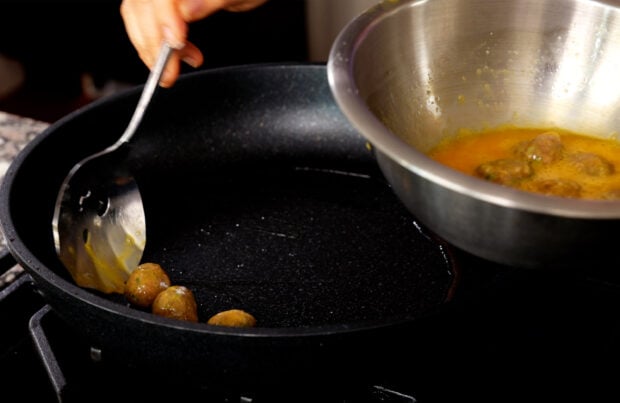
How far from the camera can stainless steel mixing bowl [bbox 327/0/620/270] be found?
0.69m

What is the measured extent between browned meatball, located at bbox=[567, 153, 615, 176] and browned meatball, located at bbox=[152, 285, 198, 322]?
475 millimetres

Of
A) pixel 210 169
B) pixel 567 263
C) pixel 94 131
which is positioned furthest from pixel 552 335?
pixel 94 131

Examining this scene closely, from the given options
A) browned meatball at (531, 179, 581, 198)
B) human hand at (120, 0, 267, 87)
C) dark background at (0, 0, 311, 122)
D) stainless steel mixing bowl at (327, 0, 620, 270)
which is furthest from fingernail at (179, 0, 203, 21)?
dark background at (0, 0, 311, 122)


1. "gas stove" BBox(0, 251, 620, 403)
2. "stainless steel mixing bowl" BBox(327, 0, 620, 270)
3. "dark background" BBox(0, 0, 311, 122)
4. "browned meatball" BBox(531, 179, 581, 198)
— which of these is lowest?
"dark background" BBox(0, 0, 311, 122)

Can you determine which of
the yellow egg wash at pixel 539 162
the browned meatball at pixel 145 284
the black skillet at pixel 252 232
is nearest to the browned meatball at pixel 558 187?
the yellow egg wash at pixel 539 162

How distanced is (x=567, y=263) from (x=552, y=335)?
0.24 meters

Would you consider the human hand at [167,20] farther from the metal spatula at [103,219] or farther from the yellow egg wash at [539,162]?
the yellow egg wash at [539,162]

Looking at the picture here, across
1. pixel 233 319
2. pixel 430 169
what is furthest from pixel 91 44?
pixel 430 169

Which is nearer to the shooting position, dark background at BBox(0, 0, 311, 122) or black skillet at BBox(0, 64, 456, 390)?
black skillet at BBox(0, 64, 456, 390)

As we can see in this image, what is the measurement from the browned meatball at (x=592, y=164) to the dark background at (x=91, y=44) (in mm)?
1336

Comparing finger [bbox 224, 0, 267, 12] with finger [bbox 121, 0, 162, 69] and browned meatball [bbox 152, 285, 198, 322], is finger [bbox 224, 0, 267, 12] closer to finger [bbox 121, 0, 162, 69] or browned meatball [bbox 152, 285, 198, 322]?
finger [bbox 121, 0, 162, 69]

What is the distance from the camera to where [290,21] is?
2.10 metres

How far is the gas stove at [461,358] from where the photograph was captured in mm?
780

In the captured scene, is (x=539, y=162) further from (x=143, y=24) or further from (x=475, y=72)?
(x=143, y=24)
